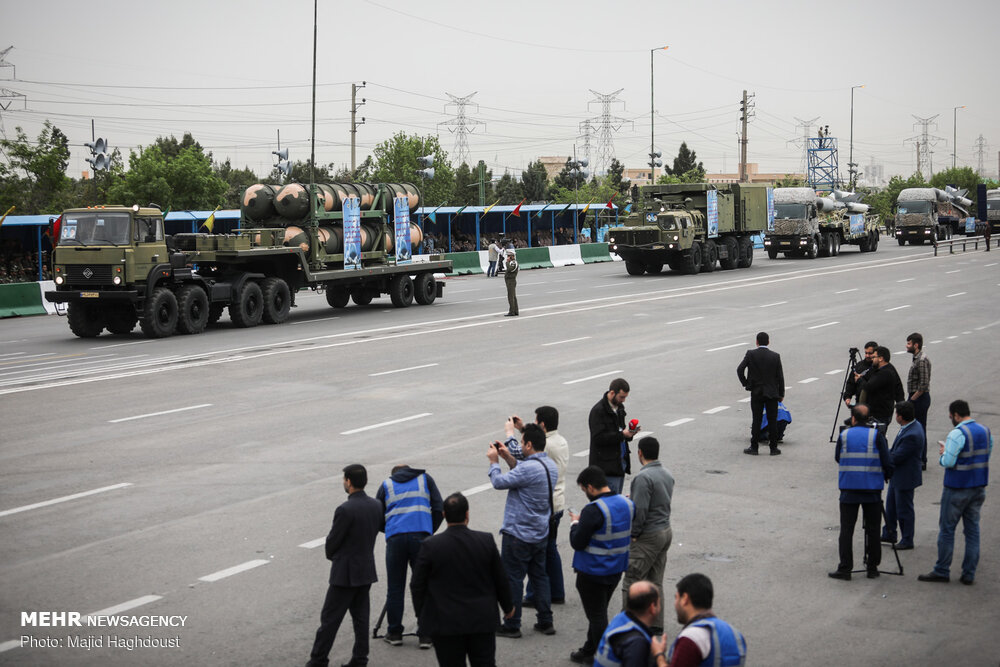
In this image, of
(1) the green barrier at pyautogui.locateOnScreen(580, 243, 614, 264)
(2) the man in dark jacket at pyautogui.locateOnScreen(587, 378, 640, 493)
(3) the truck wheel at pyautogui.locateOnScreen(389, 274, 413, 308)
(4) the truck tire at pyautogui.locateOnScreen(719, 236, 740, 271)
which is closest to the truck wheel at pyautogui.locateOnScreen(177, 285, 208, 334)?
(3) the truck wheel at pyautogui.locateOnScreen(389, 274, 413, 308)

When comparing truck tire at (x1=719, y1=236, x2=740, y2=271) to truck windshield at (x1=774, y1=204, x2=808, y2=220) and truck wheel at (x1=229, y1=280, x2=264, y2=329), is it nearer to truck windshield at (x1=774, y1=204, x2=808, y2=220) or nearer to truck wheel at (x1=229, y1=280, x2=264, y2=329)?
truck windshield at (x1=774, y1=204, x2=808, y2=220)

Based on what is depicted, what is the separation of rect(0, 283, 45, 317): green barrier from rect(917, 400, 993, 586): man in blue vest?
94.1ft

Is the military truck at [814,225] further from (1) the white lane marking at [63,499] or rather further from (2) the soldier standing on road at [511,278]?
(1) the white lane marking at [63,499]

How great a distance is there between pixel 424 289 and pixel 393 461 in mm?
19810

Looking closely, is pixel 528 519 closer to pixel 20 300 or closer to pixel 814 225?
pixel 20 300

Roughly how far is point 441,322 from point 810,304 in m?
10.9

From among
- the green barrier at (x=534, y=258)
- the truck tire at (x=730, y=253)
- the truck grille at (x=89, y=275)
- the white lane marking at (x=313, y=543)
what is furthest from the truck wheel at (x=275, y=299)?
the truck tire at (x=730, y=253)

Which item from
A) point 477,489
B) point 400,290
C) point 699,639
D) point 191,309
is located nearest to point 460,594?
point 699,639

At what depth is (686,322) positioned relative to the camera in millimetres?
26828

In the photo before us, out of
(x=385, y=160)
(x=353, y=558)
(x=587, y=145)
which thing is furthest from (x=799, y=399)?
(x=587, y=145)

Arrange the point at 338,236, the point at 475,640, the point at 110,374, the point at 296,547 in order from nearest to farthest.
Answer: the point at 475,640 < the point at 296,547 < the point at 110,374 < the point at 338,236

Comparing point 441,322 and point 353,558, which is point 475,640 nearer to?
point 353,558

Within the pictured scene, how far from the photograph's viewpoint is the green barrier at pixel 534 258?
50094 mm

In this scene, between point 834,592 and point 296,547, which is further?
point 296,547
